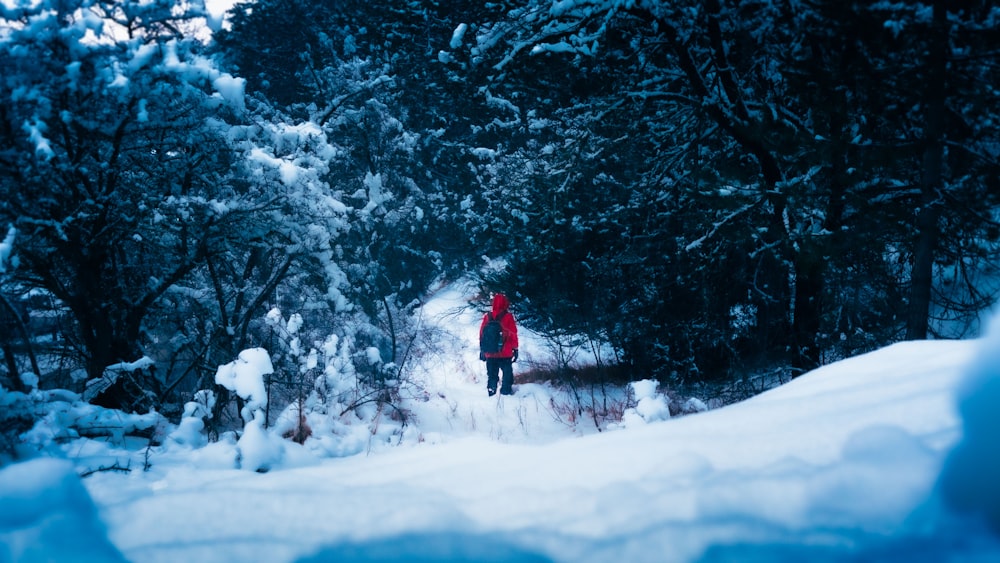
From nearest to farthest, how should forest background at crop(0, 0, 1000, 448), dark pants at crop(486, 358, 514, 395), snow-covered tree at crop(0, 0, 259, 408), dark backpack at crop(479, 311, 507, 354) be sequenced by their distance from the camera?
snow-covered tree at crop(0, 0, 259, 408)
forest background at crop(0, 0, 1000, 448)
dark backpack at crop(479, 311, 507, 354)
dark pants at crop(486, 358, 514, 395)

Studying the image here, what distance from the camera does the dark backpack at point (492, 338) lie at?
8461 mm

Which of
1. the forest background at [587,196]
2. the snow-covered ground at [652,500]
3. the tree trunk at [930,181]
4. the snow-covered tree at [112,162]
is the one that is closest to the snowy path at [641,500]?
the snow-covered ground at [652,500]

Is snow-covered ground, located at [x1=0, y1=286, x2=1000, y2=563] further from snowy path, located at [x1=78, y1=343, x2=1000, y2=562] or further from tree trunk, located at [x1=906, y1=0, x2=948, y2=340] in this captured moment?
tree trunk, located at [x1=906, y1=0, x2=948, y2=340]

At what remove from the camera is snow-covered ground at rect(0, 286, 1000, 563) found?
1.18 metres

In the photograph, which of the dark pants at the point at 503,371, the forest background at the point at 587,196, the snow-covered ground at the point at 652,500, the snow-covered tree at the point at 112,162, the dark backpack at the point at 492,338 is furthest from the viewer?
the dark pants at the point at 503,371

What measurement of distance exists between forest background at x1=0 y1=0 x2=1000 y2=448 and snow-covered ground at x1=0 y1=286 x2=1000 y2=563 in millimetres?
2676

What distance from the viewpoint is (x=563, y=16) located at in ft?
19.4

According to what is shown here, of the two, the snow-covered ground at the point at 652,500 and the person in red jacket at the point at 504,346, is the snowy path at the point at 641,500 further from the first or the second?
the person in red jacket at the point at 504,346

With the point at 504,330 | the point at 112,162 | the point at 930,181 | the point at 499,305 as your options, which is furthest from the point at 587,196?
the point at 112,162

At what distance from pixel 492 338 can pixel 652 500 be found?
7105 millimetres

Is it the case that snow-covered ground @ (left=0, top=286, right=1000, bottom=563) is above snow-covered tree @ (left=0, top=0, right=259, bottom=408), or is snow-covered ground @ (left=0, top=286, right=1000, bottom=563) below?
below

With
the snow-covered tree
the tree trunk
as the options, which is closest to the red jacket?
the snow-covered tree

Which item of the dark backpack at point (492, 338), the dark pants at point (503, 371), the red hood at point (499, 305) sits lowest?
the dark pants at point (503, 371)

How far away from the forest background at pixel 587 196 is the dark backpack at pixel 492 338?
1543 millimetres
